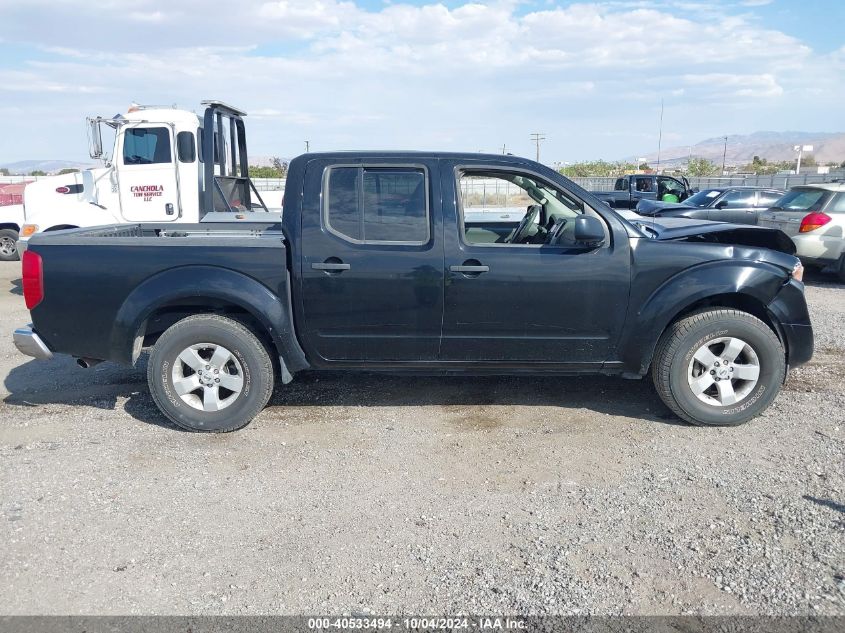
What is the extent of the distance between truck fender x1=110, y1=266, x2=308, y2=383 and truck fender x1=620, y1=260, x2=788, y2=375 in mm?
2306

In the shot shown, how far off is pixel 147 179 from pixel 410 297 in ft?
23.2

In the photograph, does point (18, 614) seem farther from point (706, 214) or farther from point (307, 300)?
point (706, 214)

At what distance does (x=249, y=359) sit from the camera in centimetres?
451

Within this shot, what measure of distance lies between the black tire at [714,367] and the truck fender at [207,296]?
2.57 metres

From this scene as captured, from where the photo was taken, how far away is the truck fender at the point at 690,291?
4461mm

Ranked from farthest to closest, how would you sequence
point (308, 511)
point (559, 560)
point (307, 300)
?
point (307, 300) → point (308, 511) → point (559, 560)

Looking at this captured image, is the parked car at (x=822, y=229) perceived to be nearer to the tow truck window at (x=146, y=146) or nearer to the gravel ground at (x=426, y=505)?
the gravel ground at (x=426, y=505)

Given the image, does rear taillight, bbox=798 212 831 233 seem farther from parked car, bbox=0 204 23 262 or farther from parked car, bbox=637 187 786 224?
parked car, bbox=0 204 23 262

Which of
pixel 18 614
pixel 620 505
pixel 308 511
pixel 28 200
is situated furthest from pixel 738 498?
pixel 28 200

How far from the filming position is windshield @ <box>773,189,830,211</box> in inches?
419

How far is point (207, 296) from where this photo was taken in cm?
446

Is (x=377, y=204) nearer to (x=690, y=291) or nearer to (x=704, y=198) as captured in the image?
(x=690, y=291)

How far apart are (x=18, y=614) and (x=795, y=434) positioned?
450cm

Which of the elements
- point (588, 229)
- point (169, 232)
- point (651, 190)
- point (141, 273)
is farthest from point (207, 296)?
point (651, 190)
